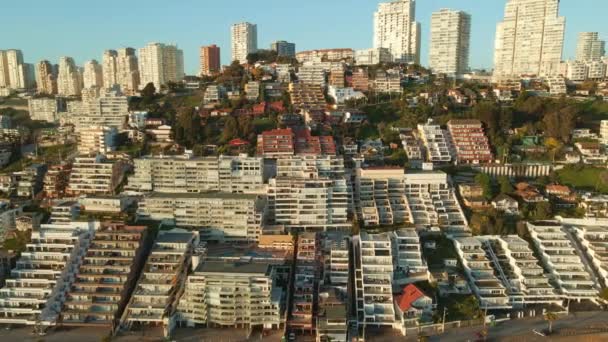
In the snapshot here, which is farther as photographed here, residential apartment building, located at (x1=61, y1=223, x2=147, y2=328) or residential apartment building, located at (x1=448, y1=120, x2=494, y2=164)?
residential apartment building, located at (x1=448, y1=120, x2=494, y2=164)

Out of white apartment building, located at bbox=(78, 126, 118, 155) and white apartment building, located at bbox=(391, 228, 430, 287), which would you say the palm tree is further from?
white apartment building, located at bbox=(78, 126, 118, 155)

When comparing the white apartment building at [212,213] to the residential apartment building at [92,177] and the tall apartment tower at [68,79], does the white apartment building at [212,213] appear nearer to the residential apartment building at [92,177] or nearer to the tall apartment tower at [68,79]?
the residential apartment building at [92,177]

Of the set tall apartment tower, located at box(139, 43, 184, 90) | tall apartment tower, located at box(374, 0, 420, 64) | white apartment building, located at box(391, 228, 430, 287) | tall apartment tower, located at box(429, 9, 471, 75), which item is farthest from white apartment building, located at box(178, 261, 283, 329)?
tall apartment tower, located at box(374, 0, 420, 64)

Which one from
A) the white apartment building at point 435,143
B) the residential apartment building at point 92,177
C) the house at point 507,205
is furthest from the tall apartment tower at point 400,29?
the residential apartment building at point 92,177

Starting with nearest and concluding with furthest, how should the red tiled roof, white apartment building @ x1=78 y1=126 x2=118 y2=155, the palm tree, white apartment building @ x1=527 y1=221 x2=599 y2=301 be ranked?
1. the palm tree
2. the red tiled roof
3. white apartment building @ x1=527 y1=221 x2=599 y2=301
4. white apartment building @ x1=78 y1=126 x2=118 y2=155

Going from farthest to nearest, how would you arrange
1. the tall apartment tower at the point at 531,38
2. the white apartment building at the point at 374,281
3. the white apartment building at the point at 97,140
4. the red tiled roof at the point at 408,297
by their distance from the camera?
the tall apartment tower at the point at 531,38
the white apartment building at the point at 97,140
the white apartment building at the point at 374,281
the red tiled roof at the point at 408,297

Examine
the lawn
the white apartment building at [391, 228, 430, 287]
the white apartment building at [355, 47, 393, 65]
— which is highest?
the white apartment building at [355, 47, 393, 65]

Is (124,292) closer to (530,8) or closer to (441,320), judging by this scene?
(441,320)
